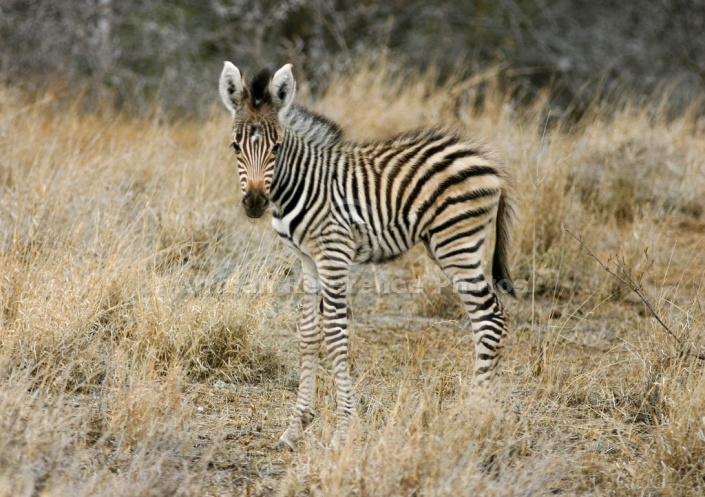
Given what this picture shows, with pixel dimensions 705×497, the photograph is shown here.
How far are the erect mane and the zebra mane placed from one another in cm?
35

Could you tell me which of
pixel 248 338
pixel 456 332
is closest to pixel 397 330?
pixel 456 332

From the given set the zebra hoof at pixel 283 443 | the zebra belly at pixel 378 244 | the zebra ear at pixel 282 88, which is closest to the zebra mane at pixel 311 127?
the zebra ear at pixel 282 88

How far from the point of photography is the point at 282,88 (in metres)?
5.30

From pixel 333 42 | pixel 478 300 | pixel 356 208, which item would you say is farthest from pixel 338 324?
pixel 333 42

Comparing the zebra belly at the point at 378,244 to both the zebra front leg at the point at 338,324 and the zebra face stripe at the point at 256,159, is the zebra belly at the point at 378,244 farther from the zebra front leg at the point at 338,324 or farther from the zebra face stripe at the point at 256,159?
the zebra face stripe at the point at 256,159

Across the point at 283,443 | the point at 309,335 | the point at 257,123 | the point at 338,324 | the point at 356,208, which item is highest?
the point at 257,123

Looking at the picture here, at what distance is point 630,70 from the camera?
56.4ft

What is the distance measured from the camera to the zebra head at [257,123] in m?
4.99

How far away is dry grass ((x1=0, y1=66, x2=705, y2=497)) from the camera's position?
4.55m

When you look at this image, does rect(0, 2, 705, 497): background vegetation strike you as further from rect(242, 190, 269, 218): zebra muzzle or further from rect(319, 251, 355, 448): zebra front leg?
rect(242, 190, 269, 218): zebra muzzle

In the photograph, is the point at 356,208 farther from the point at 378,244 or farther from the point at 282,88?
the point at 282,88

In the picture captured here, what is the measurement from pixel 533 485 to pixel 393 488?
2.43ft

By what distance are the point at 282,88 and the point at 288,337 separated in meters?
2.49

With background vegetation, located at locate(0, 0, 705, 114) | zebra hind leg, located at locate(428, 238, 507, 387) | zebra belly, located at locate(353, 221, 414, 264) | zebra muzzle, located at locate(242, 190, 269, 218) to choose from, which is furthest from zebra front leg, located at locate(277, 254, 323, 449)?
background vegetation, located at locate(0, 0, 705, 114)
